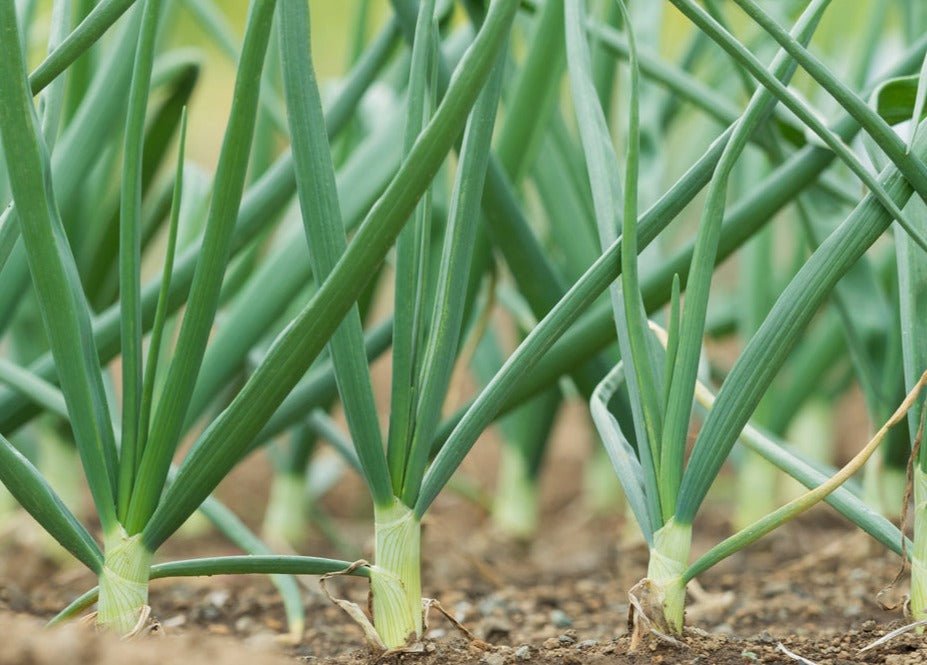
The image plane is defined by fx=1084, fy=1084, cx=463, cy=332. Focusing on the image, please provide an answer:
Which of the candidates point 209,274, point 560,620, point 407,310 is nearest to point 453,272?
point 407,310

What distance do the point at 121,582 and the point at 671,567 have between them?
0.95 ft

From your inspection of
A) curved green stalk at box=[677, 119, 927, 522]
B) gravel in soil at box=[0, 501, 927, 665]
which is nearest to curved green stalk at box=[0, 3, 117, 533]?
gravel in soil at box=[0, 501, 927, 665]

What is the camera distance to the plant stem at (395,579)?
23.3 inches

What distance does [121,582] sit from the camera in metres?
0.57

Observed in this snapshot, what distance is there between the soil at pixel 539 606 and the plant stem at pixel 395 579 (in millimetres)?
13

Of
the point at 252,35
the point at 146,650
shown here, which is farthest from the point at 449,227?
the point at 146,650

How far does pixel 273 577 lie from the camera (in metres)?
0.85

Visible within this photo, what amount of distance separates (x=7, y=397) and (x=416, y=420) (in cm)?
36

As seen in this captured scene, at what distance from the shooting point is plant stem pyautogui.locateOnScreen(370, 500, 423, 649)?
0.59m

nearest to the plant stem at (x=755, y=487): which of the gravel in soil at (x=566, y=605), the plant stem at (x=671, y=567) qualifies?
the gravel in soil at (x=566, y=605)

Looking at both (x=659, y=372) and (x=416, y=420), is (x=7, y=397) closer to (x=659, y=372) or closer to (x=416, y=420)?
(x=416, y=420)

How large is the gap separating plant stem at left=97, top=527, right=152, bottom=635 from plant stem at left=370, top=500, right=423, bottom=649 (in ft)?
0.41

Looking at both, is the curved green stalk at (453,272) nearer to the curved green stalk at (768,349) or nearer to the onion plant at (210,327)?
the onion plant at (210,327)

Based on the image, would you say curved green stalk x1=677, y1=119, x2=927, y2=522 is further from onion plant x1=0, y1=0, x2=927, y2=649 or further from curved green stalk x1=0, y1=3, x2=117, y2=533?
curved green stalk x1=0, y1=3, x2=117, y2=533
